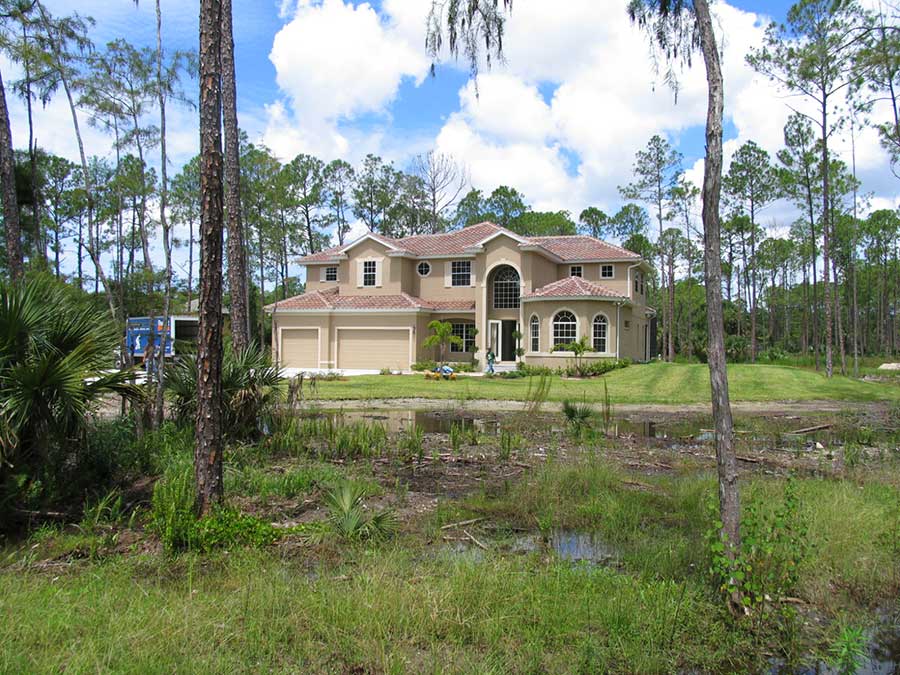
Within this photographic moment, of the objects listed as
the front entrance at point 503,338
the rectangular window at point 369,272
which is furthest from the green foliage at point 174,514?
the rectangular window at point 369,272

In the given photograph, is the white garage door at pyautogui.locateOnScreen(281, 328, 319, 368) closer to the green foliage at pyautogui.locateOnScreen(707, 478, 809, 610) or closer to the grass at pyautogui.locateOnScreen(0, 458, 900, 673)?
the grass at pyautogui.locateOnScreen(0, 458, 900, 673)

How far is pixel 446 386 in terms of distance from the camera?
81.9ft

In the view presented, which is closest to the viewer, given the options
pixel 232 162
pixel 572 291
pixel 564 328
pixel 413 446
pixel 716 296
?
pixel 716 296

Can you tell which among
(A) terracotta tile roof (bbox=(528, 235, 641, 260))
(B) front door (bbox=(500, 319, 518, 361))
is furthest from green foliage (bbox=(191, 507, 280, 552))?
(A) terracotta tile roof (bbox=(528, 235, 641, 260))

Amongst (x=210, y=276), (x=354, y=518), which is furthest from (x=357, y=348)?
(x=354, y=518)

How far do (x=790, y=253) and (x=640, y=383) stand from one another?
1681 inches

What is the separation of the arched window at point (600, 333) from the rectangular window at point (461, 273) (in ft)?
25.0

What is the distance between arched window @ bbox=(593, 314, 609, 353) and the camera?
30.7m

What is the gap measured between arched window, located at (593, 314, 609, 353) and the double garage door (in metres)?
9.53

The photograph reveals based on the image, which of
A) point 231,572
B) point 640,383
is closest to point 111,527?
point 231,572

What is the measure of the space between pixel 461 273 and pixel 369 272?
513 centimetres

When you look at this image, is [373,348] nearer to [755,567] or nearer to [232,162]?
[232,162]

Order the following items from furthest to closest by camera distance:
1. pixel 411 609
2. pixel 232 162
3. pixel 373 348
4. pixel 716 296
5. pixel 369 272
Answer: pixel 369 272
pixel 373 348
pixel 232 162
pixel 716 296
pixel 411 609

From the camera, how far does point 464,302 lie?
34.6 m
